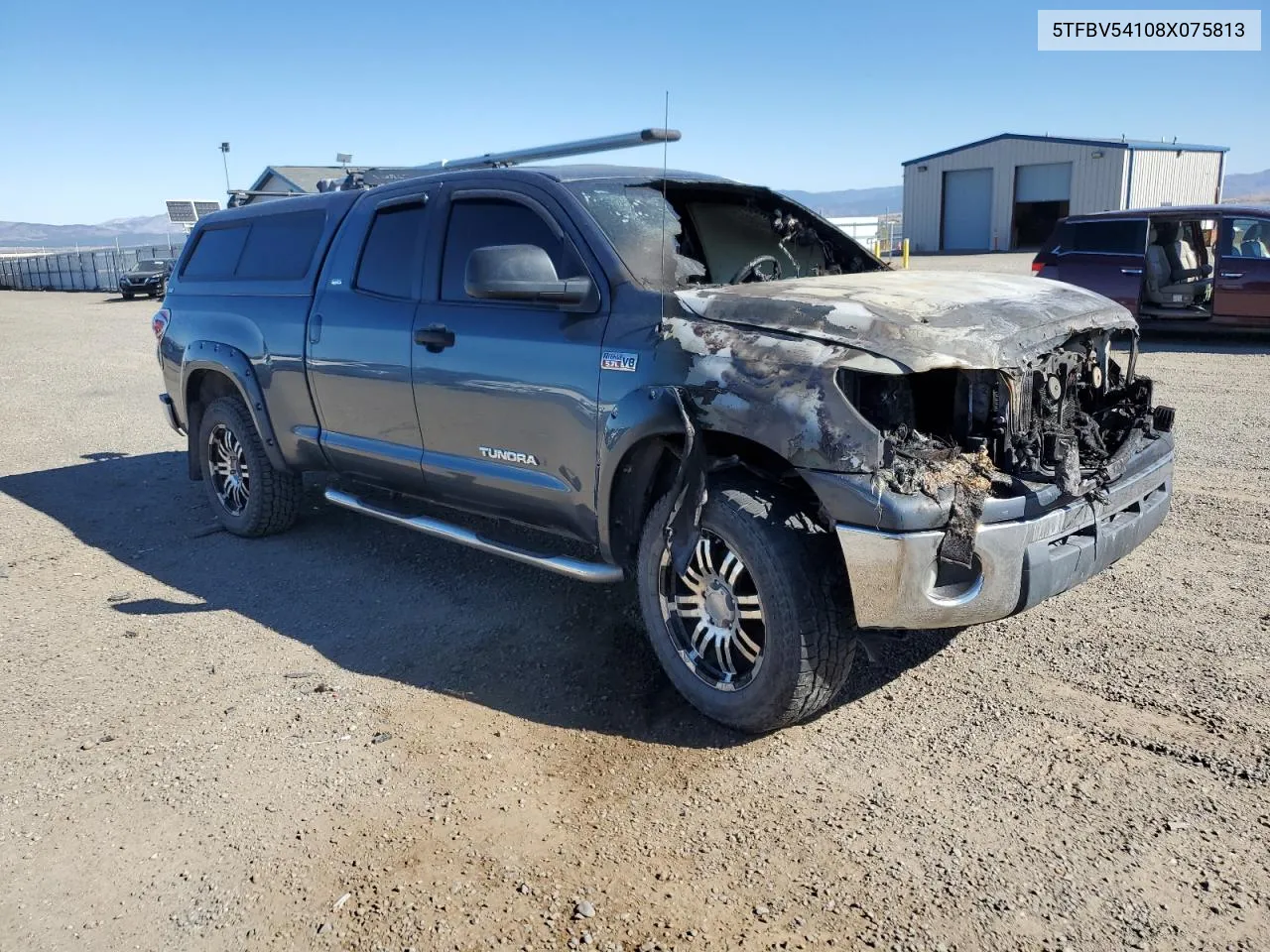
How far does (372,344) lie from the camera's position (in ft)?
16.6

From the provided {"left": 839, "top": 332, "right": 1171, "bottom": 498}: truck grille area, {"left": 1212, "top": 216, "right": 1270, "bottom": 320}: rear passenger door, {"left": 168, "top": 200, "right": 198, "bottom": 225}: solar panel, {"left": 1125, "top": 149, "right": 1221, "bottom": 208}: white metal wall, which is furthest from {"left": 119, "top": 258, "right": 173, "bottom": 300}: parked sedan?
{"left": 839, "top": 332, "right": 1171, "bottom": 498}: truck grille area

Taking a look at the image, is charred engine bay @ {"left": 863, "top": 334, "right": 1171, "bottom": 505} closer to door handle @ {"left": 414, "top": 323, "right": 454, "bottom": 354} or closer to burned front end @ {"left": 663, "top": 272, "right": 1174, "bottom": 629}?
burned front end @ {"left": 663, "top": 272, "right": 1174, "bottom": 629}

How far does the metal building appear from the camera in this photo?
1484 inches

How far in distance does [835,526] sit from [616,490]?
1061mm

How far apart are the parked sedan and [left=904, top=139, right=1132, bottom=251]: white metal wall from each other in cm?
2898

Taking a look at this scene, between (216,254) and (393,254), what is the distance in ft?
7.04

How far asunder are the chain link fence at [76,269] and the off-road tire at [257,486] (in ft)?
117

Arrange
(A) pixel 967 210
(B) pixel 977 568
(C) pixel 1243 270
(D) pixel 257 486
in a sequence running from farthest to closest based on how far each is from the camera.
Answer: (A) pixel 967 210 < (C) pixel 1243 270 < (D) pixel 257 486 < (B) pixel 977 568

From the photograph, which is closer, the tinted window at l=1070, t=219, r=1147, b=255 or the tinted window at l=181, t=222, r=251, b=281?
the tinted window at l=181, t=222, r=251, b=281

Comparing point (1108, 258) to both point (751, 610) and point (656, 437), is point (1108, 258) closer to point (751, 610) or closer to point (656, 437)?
point (656, 437)

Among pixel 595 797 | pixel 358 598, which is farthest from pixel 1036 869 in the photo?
pixel 358 598

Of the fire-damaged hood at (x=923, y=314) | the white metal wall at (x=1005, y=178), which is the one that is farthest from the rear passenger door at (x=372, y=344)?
the white metal wall at (x=1005, y=178)

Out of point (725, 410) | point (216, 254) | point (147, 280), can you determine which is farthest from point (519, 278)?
point (147, 280)

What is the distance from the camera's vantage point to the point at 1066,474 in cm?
345
